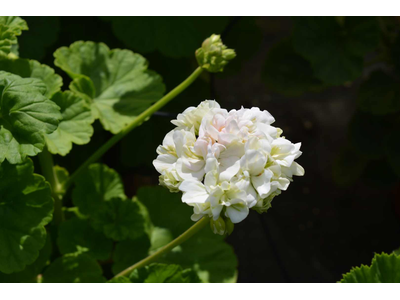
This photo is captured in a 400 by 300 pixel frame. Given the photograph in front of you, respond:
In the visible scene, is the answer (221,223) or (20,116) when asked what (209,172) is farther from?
(20,116)

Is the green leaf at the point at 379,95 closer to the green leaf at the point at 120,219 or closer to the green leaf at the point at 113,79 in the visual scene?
the green leaf at the point at 113,79

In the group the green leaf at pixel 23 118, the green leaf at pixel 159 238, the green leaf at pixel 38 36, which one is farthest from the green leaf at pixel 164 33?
the green leaf at pixel 23 118

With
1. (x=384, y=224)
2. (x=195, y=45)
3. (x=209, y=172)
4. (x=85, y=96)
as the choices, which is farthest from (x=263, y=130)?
(x=384, y=224)

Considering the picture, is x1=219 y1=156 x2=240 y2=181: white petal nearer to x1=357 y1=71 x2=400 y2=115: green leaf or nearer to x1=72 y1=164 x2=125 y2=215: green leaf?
x1=72 y1=164 x2=125 y2=215: green leaf

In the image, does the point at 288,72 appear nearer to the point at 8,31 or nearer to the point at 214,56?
the point at 214,56

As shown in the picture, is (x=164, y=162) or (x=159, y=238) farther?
(x=159, y=238)

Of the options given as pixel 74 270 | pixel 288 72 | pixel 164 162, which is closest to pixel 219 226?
pixel 164 162
